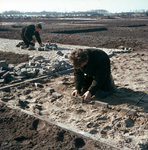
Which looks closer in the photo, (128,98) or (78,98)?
(78,98)

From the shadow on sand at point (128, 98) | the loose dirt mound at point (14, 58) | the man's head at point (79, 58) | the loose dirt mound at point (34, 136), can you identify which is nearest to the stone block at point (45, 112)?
the loose dirt mound at point (34, 136)

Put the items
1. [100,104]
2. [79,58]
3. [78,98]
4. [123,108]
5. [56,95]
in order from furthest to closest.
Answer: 1. [56,95]
2. [78,98]
3. [100,104]
4. [123,108]
5. [79,58]

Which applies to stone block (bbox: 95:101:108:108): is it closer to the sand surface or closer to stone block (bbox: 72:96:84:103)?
the sand surface

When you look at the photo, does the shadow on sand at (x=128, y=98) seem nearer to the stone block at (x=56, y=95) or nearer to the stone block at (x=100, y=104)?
the stone block at (x=100, y=104)

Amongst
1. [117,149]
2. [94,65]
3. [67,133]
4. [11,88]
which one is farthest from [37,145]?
[11,88]

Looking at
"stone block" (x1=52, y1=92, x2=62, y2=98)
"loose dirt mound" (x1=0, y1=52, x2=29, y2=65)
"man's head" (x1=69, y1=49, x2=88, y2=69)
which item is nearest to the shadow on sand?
"stone block" (x1=52, y1=92, x2=62, y2=98)

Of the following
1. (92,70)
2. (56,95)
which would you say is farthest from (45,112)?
(92,70)

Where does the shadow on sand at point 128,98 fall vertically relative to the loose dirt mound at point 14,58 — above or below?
below

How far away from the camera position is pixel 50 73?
243 inches

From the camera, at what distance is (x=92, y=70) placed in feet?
12.5

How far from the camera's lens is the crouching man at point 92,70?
3.33 metres

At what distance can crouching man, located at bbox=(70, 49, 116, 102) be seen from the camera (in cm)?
333

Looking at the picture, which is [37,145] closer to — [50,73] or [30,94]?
[30,94]

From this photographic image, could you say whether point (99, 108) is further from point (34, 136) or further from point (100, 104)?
point (34, 136)
